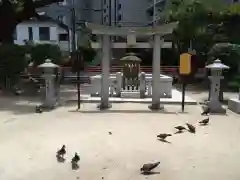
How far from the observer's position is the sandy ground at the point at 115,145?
525 centimetres

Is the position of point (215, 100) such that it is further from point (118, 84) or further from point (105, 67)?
point (118, 84)

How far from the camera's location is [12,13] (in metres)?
15.9

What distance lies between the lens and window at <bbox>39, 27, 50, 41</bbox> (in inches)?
1527

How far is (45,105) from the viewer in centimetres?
1094

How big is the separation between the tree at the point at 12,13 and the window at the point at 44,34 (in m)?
21.7

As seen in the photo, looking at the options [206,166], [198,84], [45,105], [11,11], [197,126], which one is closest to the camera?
[206,166]

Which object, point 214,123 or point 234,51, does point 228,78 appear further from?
point 214,123

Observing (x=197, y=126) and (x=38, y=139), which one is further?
(x=197, y=126)

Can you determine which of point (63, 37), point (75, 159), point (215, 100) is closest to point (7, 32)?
point (215, 100)

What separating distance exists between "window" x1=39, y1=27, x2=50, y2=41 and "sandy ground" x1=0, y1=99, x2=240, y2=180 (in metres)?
30.0

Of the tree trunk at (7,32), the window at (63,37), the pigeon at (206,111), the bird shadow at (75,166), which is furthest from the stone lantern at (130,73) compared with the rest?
the window at (63,37)

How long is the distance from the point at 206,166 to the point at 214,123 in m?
3.51

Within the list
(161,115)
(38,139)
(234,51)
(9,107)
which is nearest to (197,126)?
(161,115)

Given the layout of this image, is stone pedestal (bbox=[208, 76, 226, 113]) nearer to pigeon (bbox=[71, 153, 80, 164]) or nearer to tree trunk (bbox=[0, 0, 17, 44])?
pigeon (bbox=[71, 153, 80, 164])
